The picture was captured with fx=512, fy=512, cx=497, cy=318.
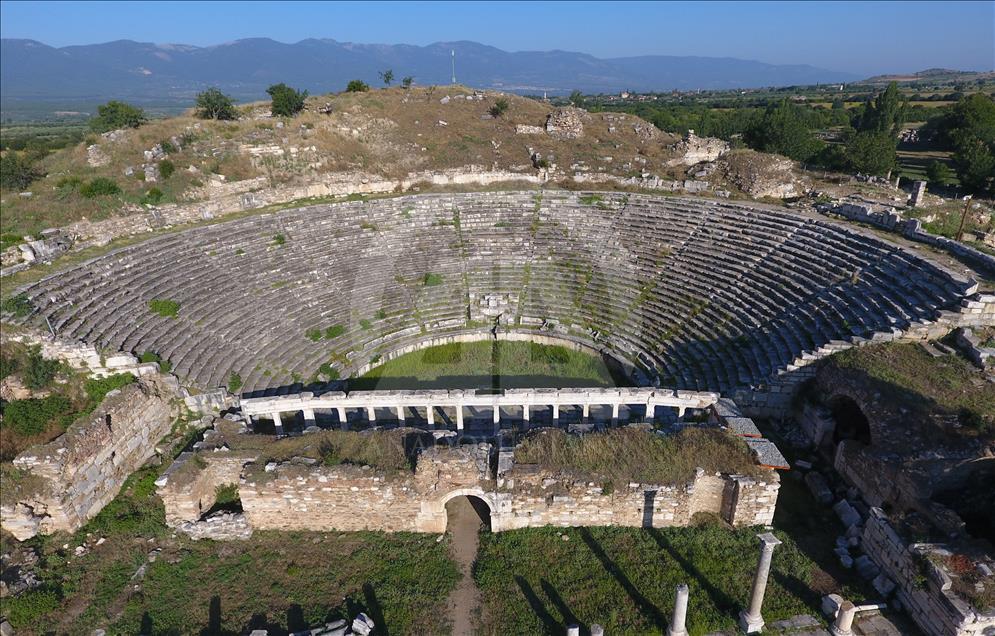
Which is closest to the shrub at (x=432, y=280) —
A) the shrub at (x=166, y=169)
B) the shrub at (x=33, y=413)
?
the shrub at (x=33, y=413)

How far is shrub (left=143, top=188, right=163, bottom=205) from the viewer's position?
24562 mm

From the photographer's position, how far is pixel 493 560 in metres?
12.1

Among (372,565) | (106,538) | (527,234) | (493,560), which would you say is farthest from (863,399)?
(106,538)

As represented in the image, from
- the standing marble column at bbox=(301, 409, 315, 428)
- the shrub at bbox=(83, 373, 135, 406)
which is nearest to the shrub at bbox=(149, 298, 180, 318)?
the shrub at bbox=(83, 373, 135, 406)

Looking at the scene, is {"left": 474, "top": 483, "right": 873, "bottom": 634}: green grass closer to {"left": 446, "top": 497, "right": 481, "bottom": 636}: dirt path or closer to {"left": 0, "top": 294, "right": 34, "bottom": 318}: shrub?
{"left": 446, "top": 497, "right": 481, "bottom": 636}: dirt path

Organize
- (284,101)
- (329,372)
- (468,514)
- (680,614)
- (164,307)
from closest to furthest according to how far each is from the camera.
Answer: (680,614) → (468,514) → (164,307) → (329,372) → (284,101)

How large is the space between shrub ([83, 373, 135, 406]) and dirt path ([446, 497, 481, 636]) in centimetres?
1065

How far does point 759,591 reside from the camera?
392 inches

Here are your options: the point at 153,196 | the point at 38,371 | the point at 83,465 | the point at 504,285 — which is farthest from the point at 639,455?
the point at 153,196

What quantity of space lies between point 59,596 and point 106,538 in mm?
1700

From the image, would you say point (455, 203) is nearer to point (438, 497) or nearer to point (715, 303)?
point (715, 303)

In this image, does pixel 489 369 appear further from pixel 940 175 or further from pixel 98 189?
pixel 940 175

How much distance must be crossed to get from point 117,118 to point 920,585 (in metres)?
40.4

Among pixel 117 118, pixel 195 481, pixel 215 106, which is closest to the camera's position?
pixel 195 481
